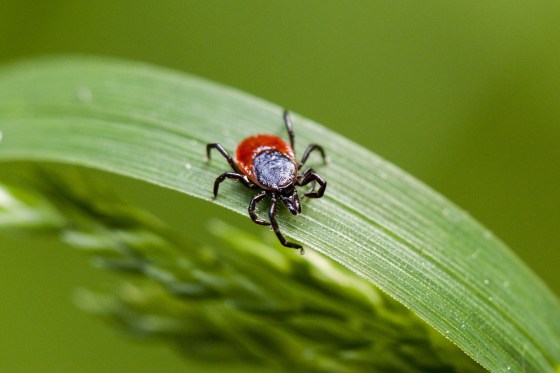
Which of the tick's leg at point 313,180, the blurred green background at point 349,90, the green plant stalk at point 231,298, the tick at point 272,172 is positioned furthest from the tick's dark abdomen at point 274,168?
the blurred green background at point 349,90

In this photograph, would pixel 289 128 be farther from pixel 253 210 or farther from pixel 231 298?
pixel 231 298

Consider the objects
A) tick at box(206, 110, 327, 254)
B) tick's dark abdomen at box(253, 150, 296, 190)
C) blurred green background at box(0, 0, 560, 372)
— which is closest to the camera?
tick at box(206, 110, 327, 254)

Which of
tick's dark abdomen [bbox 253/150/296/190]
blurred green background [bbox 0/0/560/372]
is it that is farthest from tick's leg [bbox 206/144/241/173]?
blurred green background [bbox 0/0/560/372]

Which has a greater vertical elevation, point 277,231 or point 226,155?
point 226,155

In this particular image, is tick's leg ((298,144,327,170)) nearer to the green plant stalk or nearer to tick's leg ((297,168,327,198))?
tick's leg ((297,168,327,198))

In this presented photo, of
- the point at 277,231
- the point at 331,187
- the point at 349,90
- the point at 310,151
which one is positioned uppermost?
the point at 349,90

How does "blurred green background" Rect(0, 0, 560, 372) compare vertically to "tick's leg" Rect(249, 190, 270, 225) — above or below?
above

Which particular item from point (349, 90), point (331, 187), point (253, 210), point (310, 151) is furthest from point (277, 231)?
point (349, 90)

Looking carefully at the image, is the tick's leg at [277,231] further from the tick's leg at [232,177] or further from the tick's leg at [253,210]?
the tick's leg at [232,177]

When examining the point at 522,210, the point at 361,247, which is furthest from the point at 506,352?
the point at 522,210
